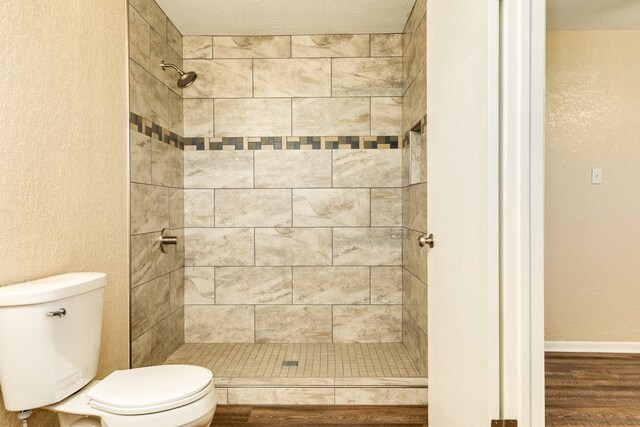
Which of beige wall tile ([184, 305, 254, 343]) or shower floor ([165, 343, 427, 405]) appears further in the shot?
beige wall tile ([184, 305, 254, 343])

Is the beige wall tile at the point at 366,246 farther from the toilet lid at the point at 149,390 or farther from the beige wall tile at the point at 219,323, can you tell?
the toilet lid at the point at 149,390

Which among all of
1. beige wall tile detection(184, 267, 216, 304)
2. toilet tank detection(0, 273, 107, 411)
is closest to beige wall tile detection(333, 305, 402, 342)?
beige wall tile detection(184, 267, 216, 304)

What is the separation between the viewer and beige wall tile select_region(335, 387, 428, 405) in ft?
7.77

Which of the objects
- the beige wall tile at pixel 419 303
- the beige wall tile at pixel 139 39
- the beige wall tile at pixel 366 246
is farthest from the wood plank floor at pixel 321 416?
the beige wall tile at pixel 139 39

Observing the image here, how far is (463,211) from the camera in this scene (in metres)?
1.33

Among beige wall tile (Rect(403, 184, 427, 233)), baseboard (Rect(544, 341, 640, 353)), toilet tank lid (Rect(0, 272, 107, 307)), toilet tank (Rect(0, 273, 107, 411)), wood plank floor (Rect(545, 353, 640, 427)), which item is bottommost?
wood plank floor (Rect(545, 353, 640, 427))

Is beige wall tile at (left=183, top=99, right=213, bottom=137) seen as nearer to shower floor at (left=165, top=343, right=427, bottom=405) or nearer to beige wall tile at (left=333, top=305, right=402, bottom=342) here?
shower floor at (left=165, top=343, right=427, bottom=405)

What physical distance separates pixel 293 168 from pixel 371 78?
2.96 feet

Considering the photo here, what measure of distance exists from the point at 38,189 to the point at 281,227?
6.06 feet

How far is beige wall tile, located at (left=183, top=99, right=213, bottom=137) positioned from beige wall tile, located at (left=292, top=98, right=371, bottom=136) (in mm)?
652

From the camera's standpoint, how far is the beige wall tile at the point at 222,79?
316cm

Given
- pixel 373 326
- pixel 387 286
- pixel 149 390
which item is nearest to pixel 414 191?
pixel 387 286

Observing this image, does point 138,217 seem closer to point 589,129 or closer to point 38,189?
point 38,189

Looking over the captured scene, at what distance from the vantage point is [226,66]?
316cm
